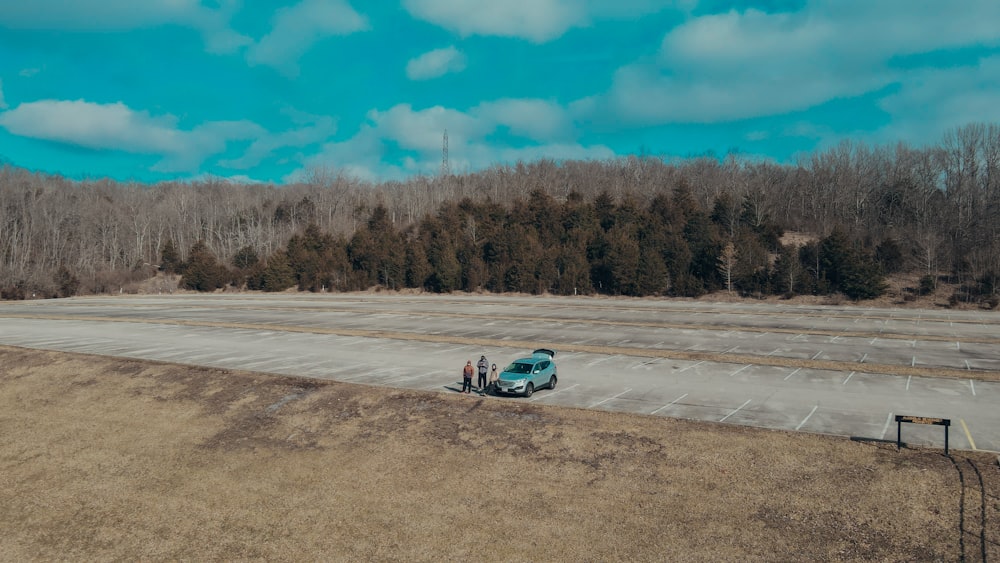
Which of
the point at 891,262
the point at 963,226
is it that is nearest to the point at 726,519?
the point at 891,262

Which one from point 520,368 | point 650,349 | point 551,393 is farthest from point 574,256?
point 520,368

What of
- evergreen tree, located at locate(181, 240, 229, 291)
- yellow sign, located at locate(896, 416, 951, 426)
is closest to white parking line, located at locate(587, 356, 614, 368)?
yellow sign, located at locate(896, 416, 951, 426)

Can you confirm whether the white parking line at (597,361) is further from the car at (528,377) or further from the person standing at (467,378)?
the person standing at (467,378)

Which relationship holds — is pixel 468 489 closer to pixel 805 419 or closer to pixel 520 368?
pixel 520 368

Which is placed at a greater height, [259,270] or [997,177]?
[997,177]

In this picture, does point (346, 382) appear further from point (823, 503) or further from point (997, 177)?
point (997, 177)

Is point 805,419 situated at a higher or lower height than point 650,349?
lower

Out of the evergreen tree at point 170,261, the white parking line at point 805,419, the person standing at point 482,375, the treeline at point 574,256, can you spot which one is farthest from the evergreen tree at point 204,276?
the white parking line at point 805,419
